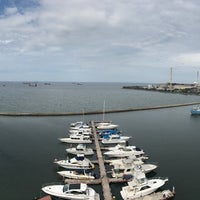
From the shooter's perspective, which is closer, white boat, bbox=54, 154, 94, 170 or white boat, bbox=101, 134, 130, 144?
white boat, bbox=54, 154, 94, 170

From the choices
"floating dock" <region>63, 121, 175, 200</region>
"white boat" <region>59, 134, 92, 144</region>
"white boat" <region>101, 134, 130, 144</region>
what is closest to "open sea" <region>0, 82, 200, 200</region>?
"floating dock" <region>63, 121, 175, 200</region>

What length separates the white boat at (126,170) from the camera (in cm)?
2783

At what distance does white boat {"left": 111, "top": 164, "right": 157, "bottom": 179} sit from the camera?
91.3ft

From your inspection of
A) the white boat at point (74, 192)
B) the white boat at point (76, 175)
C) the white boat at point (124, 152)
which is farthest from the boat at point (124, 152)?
the white boat at point (74, 192)

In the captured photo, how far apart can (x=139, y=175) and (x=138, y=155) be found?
1017 cm

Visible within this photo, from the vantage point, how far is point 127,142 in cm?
4416

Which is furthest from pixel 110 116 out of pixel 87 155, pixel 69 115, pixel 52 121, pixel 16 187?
pixel 16 187

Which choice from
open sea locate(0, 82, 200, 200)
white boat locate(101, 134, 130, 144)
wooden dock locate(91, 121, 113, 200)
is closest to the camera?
wooden dock locate(91, 121, 113, 200)

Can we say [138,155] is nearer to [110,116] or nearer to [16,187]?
[16,187]

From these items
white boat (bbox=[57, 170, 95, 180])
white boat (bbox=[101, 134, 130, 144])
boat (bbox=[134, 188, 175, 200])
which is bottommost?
boat (bbox=[134, 188, 175, 200])

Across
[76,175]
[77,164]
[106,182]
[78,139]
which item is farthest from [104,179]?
[78,139]

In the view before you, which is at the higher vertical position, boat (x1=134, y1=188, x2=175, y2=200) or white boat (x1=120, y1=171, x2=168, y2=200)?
white boat (x1=120, y1=171, x2=168, y2=200)

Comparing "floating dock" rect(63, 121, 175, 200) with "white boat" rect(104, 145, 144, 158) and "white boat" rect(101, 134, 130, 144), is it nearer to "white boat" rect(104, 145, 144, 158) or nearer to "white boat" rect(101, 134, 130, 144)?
"white boat" rect(104, 145, 144, 158)

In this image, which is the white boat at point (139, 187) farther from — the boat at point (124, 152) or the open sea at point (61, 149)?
the boat at point (124, 152)
